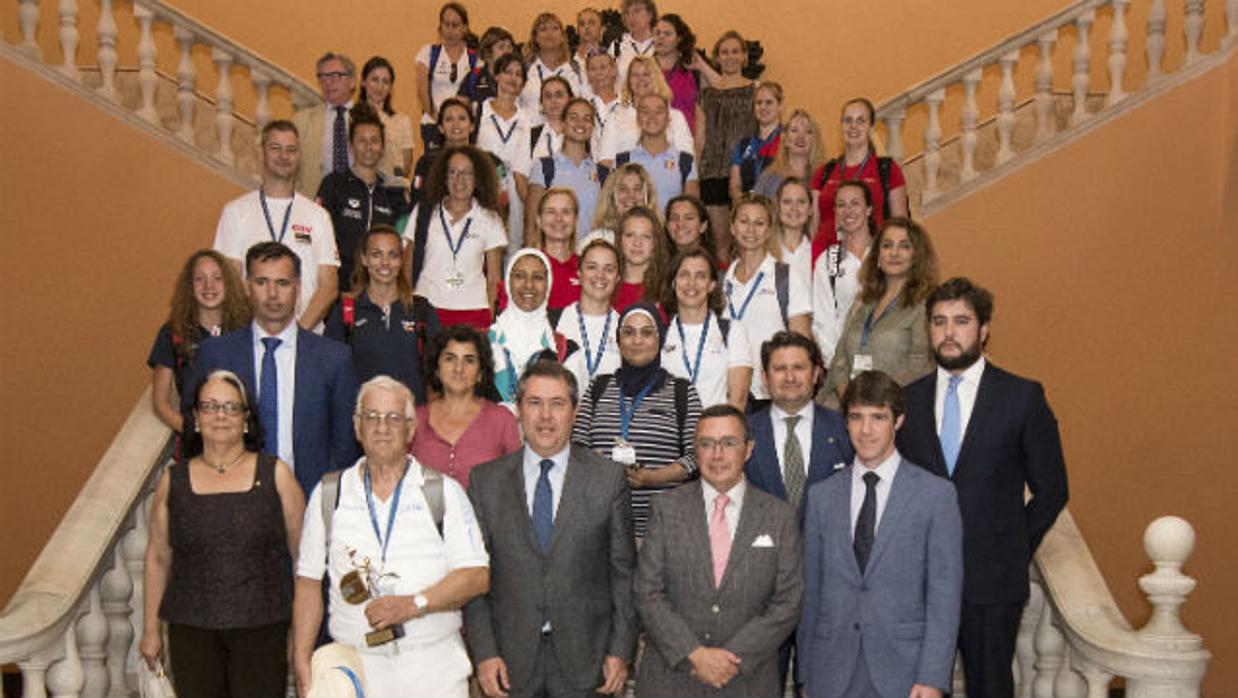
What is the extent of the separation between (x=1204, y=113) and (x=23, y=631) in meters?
7.13

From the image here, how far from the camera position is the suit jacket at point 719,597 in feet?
14.5

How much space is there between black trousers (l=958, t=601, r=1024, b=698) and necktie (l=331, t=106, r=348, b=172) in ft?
15.1

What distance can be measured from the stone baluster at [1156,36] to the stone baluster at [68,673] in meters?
6.87

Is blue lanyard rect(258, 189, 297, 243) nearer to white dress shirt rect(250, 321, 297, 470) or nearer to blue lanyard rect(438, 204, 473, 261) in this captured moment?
blue lanyard rect(438, 204, 473, 261)

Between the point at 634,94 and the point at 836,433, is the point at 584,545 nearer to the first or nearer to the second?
the point at 836,433

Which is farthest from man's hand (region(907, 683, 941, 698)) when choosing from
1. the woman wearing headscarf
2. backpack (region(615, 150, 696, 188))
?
backpack (region(615, 150, 696, 188))

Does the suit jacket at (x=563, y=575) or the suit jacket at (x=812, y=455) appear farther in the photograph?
the suit jacket at (x=812, y=455)

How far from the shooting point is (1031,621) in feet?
16.7

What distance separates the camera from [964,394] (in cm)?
477

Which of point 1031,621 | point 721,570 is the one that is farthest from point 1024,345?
point 721,570

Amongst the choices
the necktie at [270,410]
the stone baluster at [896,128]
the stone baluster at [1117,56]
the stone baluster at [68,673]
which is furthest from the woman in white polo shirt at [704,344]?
the stone baluster at [1117,56]

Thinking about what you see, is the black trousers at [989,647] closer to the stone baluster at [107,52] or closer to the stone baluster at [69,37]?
the stone baluster at [107,52]

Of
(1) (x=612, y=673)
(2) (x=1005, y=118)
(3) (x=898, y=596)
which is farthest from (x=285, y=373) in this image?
(2) (x=1005, y=118)

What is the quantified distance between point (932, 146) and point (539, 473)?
16.2 feet
